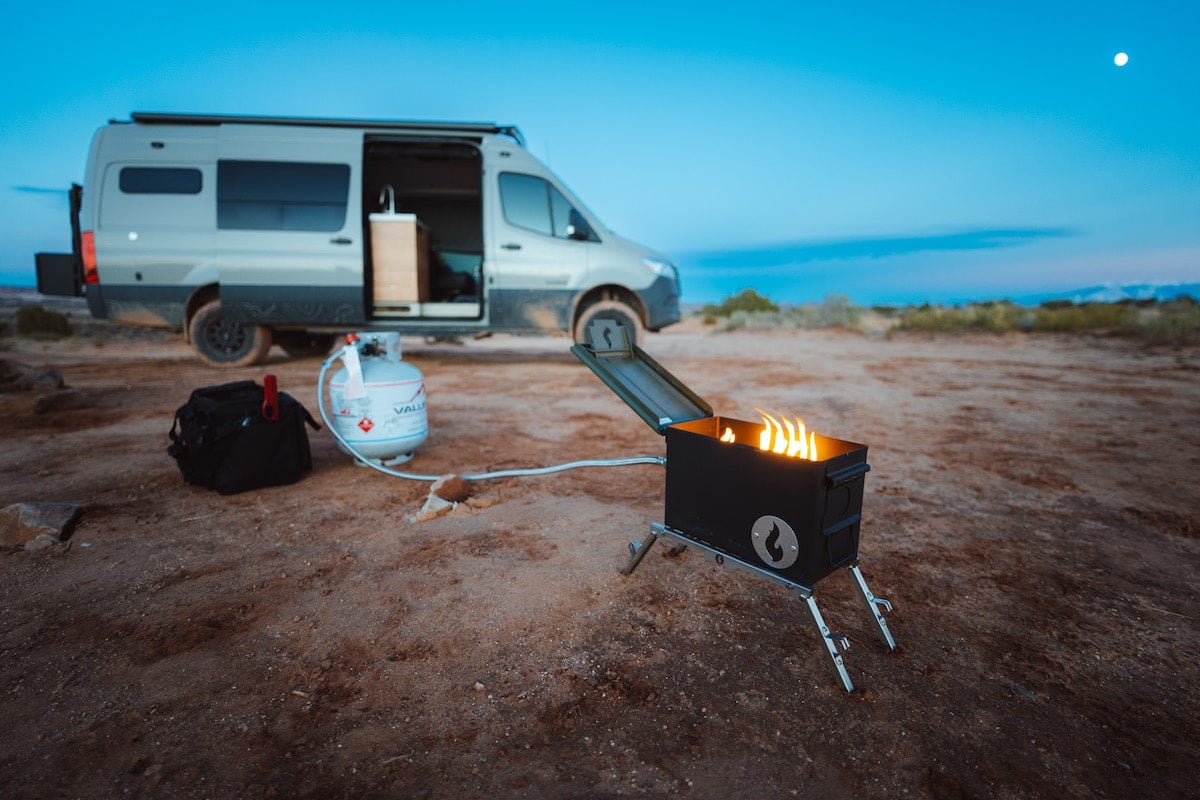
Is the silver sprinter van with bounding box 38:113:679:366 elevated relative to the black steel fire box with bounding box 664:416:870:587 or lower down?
elevated

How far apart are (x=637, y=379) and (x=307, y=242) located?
6.33 m

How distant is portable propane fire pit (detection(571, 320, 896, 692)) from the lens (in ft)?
5.89

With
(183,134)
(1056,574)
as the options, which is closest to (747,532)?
(1056,574)

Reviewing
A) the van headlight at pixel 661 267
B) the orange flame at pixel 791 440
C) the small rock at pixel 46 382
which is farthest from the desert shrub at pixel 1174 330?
the small rock at pixel 46 382

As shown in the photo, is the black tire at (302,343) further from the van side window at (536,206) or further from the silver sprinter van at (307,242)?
the van side window at (536,206)

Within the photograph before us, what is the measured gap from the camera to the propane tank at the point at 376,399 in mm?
3664

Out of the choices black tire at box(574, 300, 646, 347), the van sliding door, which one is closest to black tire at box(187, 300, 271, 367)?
the van sliding door

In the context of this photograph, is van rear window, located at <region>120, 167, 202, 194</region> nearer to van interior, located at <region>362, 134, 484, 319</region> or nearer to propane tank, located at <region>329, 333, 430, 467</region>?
van interior, located at <region>362, 134, 484, 319</region>

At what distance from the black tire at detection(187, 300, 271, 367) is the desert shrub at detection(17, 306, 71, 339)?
10140 millimetres

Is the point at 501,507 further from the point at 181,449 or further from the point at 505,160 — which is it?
the point at 505,160

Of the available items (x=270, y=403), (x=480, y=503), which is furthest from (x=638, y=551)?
(x=270, y=403)

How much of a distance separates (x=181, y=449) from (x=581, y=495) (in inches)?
90.5

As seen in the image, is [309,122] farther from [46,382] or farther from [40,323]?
[40,323]

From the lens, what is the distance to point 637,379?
2756 mm
